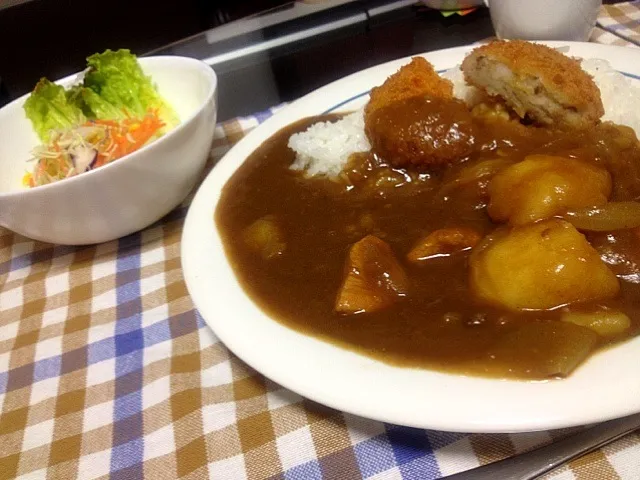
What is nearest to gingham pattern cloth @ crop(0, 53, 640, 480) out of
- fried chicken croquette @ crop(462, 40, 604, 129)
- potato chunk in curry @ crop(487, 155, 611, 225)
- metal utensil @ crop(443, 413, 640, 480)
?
metal utensil @ crop(443, 413, 640, 480)

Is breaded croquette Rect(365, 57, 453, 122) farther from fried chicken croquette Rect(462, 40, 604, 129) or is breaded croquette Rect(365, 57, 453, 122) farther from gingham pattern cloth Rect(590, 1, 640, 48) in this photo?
gingham pattern cloth Rect(590, 1, 640, 48)

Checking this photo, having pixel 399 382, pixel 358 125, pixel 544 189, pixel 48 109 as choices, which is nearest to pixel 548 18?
pixel 358 125

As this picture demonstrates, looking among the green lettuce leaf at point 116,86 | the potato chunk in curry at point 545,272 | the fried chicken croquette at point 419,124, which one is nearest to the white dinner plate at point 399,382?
the potato chunk in curry at point 545,272

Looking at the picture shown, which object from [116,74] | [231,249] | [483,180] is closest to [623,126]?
[483,180]

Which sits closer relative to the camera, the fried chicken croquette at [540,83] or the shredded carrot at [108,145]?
the fried chicken croquette at [540,83]

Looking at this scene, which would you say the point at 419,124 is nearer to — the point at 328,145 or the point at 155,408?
A: the point at 328,145

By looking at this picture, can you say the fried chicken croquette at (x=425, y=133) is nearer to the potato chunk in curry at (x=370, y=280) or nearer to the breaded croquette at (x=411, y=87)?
the breaded croquette at (x=411, y=87)

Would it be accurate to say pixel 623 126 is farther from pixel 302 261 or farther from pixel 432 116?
pixel 302 261
